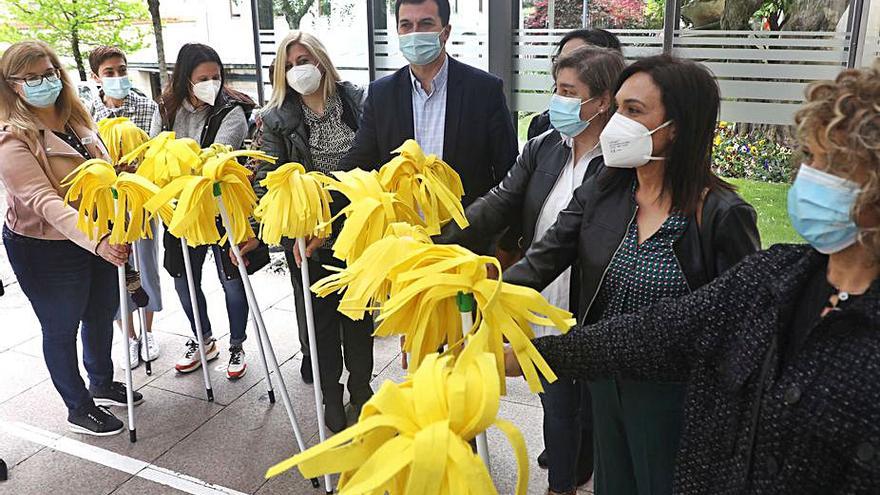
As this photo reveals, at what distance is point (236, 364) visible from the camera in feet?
13.1

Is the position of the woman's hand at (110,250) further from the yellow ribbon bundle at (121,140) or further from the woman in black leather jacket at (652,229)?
the woman in black leather jacket at (652,229)

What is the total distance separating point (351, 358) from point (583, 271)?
170 cm

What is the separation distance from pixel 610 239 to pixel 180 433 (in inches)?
102

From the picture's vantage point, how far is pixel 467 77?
3.04m

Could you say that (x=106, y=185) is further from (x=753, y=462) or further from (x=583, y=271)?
(x=753, y=462)

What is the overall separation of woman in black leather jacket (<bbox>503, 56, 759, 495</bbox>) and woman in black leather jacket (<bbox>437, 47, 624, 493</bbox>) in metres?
→ 0.37

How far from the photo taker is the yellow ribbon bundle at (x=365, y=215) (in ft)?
5.68

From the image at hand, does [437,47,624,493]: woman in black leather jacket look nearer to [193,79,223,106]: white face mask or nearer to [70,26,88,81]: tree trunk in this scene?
[193,79,223,106]: white face mask

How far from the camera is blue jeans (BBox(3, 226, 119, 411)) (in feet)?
10.3

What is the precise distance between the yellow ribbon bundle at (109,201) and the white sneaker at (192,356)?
143 cm

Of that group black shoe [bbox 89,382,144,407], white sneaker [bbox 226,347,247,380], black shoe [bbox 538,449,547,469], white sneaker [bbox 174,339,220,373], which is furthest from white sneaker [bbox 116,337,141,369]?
black shoe [bbox 538,449,547,469]

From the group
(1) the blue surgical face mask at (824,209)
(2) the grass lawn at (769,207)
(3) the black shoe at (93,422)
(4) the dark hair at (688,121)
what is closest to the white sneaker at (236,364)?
(3) the black shoe at (93,422)

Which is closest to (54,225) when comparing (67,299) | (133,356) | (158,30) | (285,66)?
(67,299)

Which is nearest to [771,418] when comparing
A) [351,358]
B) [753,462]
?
[753,462]
